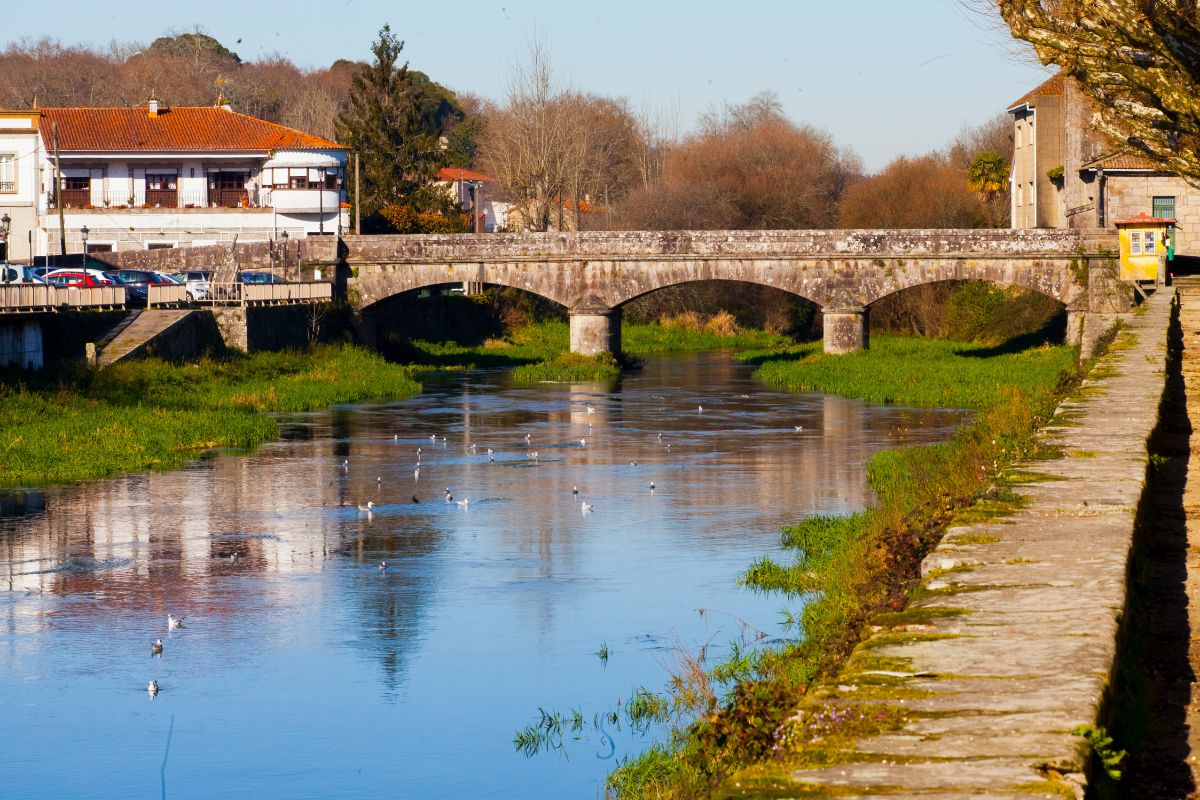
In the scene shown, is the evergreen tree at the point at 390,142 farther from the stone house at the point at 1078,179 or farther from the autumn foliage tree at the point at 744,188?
the stone house at the point at 1078,179

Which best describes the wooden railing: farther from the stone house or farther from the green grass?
the stone house

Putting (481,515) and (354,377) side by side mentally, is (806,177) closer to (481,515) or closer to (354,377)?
(354,377)

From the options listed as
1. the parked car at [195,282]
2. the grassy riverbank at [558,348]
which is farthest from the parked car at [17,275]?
the grassy riverbank at [558,348]

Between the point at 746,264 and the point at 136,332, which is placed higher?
the point at 746,264

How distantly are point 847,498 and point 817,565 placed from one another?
245 inches

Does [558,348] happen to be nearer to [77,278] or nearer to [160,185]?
[160,185]

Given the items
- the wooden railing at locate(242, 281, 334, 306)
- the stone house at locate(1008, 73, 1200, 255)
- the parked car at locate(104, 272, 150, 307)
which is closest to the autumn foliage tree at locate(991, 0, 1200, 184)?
the stone house at locate(1008, 73, 1200, 255)

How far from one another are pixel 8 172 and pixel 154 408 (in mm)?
41607

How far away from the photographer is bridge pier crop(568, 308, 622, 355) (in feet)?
183

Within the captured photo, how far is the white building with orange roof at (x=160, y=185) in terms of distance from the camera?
2741 inches

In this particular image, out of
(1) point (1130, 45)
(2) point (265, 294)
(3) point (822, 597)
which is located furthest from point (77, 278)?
(3) point (822, 597)

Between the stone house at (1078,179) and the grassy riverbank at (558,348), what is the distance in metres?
12.0

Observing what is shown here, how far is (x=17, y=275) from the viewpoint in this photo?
47906mm

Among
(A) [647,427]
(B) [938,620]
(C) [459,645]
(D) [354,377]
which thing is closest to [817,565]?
(C) [459,645]
